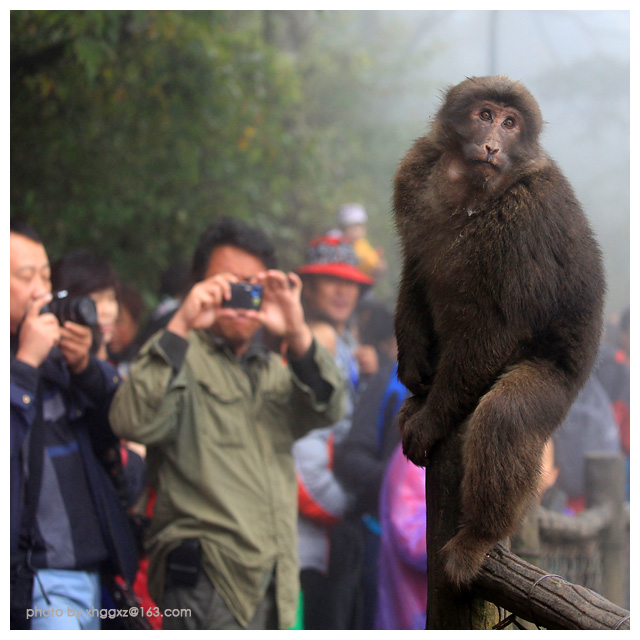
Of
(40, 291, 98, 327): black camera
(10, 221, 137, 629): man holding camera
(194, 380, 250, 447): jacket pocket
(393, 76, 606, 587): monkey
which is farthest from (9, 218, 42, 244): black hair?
(393, 76, 606, 587): monkey

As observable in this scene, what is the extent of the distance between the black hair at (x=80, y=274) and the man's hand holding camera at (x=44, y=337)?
0.46 m

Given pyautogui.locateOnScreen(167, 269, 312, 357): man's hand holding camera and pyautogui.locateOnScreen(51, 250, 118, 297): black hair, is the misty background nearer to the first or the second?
pyautogui.locateOnScreen(167, 269, 312, 357): man's hand holding camera

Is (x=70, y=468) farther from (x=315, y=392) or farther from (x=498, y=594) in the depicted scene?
(x=498, y=594)

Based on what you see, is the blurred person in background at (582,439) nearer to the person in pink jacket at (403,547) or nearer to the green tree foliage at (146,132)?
the person in pink jacket at (403,547)

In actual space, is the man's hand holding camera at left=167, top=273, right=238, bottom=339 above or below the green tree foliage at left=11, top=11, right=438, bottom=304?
below

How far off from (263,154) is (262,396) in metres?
3.26

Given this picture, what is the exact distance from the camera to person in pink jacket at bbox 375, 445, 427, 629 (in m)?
3.19

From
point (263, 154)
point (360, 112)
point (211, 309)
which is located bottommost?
point (211, 309)

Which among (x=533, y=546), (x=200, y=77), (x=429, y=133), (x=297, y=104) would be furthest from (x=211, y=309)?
(x=297, y=104)

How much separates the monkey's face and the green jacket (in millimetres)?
1355

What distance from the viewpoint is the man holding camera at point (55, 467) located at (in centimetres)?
258

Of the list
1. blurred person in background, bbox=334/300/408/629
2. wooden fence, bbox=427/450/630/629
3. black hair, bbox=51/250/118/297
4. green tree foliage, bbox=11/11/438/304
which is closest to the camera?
wooden fence, bbox=427/450/630/629

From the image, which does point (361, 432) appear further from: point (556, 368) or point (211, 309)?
point (556, 368)

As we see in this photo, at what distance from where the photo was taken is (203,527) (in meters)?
2.82
